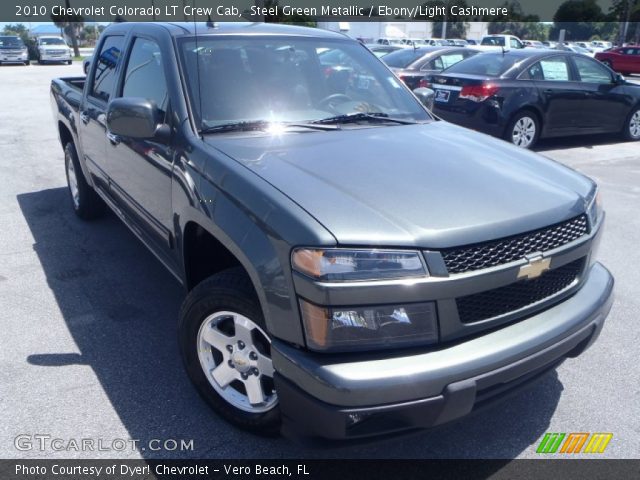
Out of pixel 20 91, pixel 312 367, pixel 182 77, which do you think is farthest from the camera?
pixel 20 91

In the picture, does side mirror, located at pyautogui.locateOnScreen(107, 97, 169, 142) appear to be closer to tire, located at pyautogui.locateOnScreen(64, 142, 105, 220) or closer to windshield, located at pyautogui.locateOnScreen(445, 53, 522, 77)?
tire, located at pyautogui.locateOnScreen(64, 142, 105, 220)

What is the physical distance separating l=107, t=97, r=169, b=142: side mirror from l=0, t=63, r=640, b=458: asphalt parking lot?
129cm

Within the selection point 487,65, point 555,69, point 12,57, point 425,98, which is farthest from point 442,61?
point 12,57

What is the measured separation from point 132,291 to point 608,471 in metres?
3.20

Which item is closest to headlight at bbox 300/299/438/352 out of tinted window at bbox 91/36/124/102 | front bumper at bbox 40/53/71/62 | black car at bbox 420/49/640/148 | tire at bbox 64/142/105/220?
tinted window at bbox 91/36/124/102

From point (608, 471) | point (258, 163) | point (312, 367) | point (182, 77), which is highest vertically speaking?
point (182, 77)

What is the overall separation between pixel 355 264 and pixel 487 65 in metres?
8.18

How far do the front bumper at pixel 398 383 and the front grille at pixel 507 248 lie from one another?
294mm

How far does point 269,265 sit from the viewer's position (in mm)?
2168

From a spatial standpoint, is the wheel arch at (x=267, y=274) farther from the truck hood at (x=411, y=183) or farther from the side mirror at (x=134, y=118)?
the side mirror at (x=134, y=118)

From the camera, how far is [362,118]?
135 inches

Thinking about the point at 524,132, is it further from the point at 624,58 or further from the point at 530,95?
the point at 624,58

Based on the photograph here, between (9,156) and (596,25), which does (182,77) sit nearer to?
(9,156)

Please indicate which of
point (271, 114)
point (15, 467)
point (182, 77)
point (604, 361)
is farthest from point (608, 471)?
point (182, 77)
